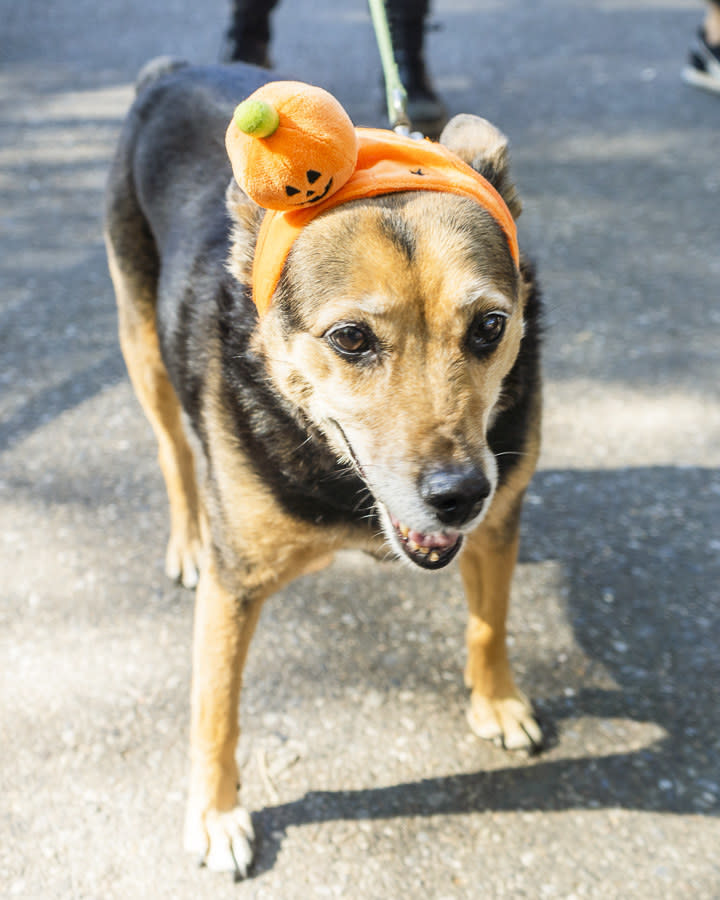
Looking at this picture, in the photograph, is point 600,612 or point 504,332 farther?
point 600,612

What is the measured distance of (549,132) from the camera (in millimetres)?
6504

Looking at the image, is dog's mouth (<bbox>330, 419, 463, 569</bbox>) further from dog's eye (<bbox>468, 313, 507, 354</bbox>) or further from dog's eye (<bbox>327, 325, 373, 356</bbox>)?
dog's eye (<bbox>468, 313, 507, 354</bbox>)

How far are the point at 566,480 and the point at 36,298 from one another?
304 centimetres

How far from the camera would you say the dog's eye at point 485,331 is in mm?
1976

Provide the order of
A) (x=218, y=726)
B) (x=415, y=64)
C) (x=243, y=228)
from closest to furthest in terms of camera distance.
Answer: (x=243, y=228) → (x=218, y=726) → (x=415, y=64)

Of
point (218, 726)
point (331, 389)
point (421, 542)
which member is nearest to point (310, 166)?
point (331, 389)

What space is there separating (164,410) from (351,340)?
1.41 m

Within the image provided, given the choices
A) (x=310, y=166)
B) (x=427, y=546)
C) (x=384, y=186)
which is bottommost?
(x=427, y=546)

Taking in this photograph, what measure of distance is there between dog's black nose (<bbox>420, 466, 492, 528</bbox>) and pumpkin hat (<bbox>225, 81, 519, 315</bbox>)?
1.88ft

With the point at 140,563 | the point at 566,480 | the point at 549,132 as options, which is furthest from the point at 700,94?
the point at 140,563

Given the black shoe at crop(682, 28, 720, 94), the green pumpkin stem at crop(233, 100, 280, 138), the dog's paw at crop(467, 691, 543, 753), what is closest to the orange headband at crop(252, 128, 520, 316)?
the green pumpkin stem at crop(233, 100, 280, 138)

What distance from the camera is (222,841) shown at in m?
2.29

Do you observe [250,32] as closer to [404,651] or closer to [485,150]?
[485,150]

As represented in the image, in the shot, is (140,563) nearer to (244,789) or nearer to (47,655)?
(47,655)
